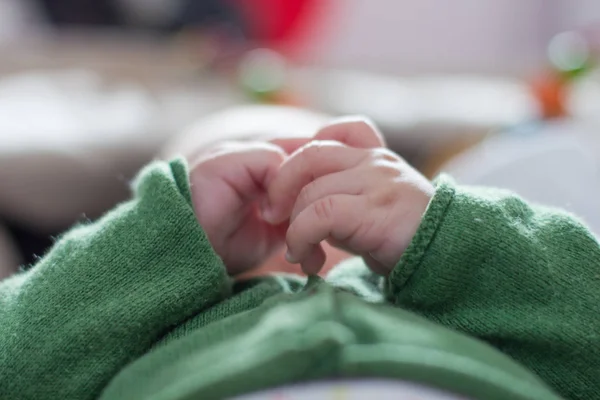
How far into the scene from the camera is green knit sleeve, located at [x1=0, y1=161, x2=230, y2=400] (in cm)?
40

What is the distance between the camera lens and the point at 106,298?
41 centimetres

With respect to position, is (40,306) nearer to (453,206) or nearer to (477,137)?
(453,206)

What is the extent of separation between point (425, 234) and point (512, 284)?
0.05 m

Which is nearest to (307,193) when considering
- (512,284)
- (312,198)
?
(312,198)

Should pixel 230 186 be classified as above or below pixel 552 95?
above

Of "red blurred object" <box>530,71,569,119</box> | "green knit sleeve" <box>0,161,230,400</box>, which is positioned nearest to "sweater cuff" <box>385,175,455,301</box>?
"green knit sleeve" <box>0,161,230,400</box>

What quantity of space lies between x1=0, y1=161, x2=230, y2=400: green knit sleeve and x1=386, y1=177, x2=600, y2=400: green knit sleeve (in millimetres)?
119

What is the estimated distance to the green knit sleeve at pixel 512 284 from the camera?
Answer: 15.3 inches

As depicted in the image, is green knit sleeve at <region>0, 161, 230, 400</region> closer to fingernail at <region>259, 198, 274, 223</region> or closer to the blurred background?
fingernail at <region>259, 198, 274, 223</region>

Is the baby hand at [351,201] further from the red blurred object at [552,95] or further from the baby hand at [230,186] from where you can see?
the red blurred object at [552,95]

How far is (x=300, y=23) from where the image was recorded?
2.17m

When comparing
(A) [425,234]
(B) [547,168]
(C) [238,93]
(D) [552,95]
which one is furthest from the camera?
(C) [238,93]

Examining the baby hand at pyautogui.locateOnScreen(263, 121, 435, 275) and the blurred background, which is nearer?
the baby hand at pyautogui.locateOnScreen(263, 121, 435, 275)

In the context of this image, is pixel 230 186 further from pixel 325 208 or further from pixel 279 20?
pixel 279 20
